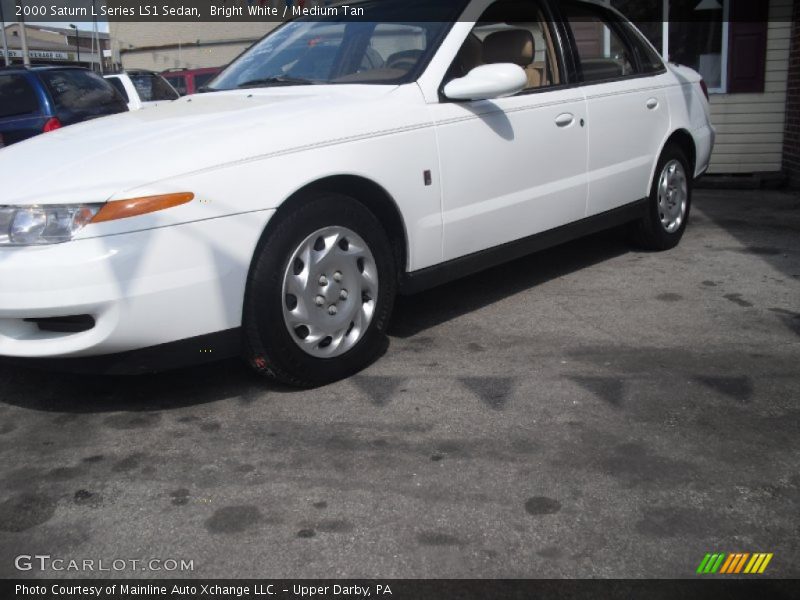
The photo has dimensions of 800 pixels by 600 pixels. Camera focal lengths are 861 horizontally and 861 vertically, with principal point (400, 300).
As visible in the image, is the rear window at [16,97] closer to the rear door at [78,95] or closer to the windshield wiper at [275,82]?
the rear door at [78,95]

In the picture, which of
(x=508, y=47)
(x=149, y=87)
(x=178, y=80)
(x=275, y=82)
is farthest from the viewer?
(x=178, y=80)

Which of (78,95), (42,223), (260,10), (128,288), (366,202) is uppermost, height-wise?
(260,10)

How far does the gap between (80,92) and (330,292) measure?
6.54 metres

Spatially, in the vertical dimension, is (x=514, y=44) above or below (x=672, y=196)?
above

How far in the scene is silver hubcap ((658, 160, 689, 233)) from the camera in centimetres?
579

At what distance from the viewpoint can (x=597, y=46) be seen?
5.26 m

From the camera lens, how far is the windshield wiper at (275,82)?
4309 millimetres

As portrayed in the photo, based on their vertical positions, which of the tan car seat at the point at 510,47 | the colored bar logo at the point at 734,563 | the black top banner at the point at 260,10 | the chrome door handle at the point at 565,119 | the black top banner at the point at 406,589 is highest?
the black top banner at the point at 260,10

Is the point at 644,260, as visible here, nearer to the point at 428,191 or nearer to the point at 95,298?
the point at 428,191

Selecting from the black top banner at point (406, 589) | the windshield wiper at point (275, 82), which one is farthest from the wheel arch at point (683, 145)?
the black top banner at point (406, 589)

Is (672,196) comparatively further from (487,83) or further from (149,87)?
(149,87)

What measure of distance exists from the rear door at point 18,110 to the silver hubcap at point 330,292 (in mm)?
5811

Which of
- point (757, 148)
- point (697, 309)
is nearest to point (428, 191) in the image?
point (697, 309)

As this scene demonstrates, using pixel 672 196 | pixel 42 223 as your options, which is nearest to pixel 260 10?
pixel 672 196
